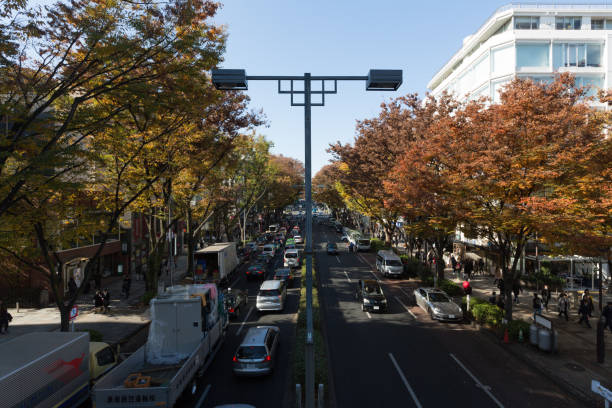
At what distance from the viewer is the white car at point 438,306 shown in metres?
19.6

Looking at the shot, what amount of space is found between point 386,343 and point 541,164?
9910mm

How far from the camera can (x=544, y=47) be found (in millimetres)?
32750

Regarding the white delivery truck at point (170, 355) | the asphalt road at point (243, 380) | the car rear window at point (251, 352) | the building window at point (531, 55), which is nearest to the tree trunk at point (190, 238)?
the asphalt road at point (243, 380)

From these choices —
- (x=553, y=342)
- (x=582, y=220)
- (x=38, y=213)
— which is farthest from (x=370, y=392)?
(x=38, y=213)

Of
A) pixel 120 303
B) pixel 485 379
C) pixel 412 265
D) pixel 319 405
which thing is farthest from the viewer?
pixel 412 265

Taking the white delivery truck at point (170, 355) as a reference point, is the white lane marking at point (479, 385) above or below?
below

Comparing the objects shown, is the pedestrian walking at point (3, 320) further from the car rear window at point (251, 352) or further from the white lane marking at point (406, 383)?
the white lane marking at point (406, 383)

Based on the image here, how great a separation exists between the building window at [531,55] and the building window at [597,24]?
861cm

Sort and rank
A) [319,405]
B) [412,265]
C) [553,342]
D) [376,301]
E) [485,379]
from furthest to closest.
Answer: [412,265]
[376,301]
[553,342]
[485,379]
[319,405]

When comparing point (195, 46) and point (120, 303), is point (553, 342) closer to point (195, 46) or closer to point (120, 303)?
point (195, 46)

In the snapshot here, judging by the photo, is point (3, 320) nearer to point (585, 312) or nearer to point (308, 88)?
point (308, 88)

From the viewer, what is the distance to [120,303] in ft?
81.2

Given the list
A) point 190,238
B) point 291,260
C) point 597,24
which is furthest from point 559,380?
point 597,24

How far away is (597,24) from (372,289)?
3595 cm
